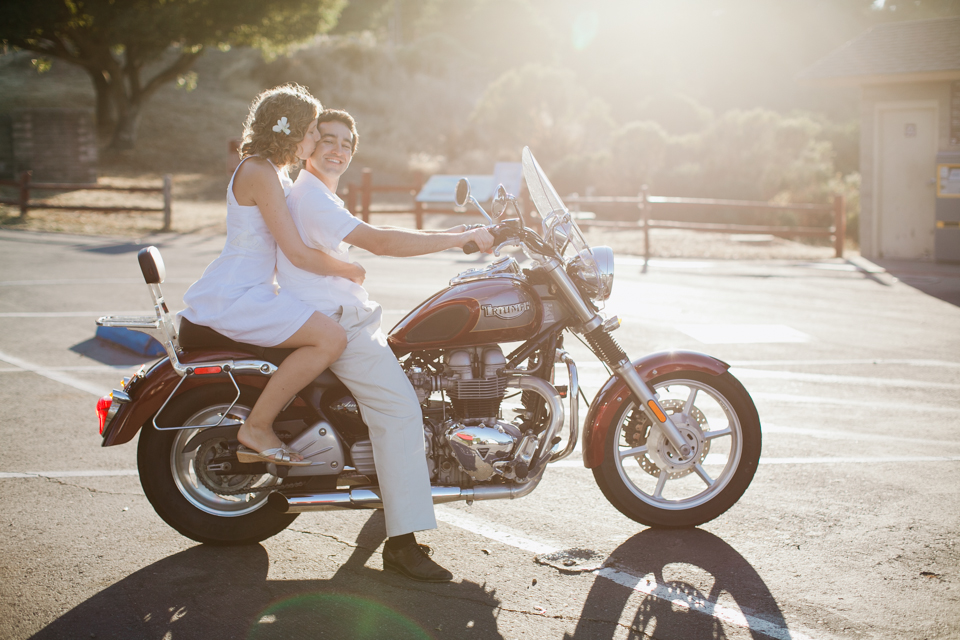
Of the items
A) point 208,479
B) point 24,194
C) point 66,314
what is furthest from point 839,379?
point 24,194

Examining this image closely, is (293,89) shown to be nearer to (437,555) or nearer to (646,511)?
(437,555)

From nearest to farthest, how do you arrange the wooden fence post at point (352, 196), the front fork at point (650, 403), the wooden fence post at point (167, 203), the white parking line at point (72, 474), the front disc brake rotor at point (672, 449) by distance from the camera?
the front fork at point (650, 403)
the front disc brake rotor at point (672, 449)
the white parking line at point (72, 474)
the wooden fence post at point (167, 203)
the wooden fence post at point (352, 196)

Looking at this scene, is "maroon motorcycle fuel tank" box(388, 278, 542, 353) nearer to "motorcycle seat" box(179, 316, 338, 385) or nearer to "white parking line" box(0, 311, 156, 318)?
"motorcycle seat" box(179, 316, 338, 385)

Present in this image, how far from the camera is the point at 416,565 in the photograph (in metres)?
3.55

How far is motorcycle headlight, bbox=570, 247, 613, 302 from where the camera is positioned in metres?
3.76

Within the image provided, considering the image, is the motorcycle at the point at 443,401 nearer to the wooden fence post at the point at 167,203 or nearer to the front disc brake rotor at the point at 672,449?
the front disc brake rotor at the point at 672,449

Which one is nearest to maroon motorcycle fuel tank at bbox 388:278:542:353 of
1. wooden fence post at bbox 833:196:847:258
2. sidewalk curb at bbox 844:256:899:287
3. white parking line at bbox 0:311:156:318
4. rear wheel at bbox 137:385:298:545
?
rear wheel at bbox 137:385:298:545

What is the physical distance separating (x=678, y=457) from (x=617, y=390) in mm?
450

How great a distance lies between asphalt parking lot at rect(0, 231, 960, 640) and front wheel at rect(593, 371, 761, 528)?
12 centimetres

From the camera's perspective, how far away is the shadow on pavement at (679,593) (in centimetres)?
318

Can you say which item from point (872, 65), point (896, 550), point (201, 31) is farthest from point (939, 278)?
point (201, 31)

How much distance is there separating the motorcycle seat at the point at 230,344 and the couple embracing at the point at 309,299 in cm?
6

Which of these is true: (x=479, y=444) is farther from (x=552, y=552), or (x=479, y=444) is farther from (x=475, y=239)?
(x=475, y=239)

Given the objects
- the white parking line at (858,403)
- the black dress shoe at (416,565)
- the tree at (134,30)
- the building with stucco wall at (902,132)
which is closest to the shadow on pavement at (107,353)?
the black dress shoe at (416,565)
